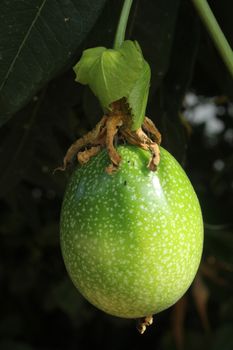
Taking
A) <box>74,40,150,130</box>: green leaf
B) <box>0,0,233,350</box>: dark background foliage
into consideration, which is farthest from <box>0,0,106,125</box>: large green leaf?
<box>74,40,150,130</box>: green leaf

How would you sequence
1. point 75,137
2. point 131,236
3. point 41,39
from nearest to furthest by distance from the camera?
point 131,236, point 41,39, point 75,137

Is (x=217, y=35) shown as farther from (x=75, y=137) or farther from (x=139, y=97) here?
(x=75, y=137)

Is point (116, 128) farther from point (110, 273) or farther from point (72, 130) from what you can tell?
point (72, 130)

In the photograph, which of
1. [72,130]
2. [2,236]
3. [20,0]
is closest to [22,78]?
[20,0]

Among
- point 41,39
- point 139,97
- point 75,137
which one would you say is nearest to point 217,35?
point 139,97

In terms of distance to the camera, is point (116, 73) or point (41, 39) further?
point (41, 39)

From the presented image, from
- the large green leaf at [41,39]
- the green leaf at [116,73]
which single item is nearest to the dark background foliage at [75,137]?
the large green leaf at [41,39]

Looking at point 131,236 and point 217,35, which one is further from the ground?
point 217,35

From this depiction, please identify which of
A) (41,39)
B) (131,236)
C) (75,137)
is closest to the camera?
(131,236)
